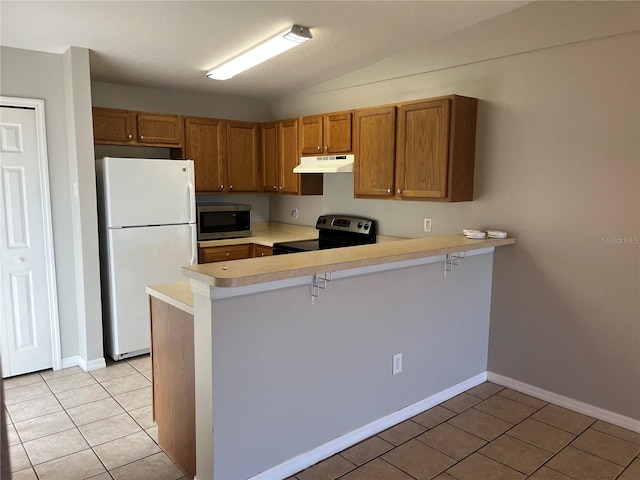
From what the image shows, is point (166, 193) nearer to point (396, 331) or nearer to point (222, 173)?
point (222, 173)

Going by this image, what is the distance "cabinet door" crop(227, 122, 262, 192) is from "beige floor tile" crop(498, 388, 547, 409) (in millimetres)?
3175

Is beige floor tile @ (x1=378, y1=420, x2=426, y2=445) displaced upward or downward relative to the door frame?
downward

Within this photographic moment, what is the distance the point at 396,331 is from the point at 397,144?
1521 mm

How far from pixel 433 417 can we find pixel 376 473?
2.42ft

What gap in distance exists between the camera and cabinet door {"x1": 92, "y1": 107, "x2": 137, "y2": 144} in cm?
411

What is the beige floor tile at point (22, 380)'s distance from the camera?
3.45 metres

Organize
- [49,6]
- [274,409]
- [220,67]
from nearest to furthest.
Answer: [274,409]
[49,6]
[220,67]

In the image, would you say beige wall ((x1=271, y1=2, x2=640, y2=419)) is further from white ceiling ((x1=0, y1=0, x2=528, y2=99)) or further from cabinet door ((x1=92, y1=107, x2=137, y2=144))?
cabinet door ((x1=92, y1=107, x2=137, y2=144))

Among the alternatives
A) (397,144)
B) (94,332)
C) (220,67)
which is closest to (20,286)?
(94,332)

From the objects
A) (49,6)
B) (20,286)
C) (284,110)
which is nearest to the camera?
(49,6)

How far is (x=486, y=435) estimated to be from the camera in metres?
2.77

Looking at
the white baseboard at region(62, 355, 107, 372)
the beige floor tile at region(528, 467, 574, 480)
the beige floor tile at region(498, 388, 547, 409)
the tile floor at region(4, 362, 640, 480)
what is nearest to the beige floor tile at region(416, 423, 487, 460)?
the tile floor at region(4, 362, 640, 480)

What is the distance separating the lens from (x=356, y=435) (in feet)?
8.82

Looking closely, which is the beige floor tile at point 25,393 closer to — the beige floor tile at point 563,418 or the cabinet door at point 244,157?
the cabinet door at point 244,157
